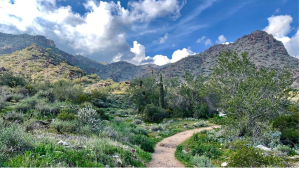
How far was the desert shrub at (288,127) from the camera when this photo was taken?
10.6m

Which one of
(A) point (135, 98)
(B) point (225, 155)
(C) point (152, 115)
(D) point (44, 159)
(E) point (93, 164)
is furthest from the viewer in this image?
(A) point (135, 98)

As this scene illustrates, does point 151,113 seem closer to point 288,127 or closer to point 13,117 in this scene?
point 288,127

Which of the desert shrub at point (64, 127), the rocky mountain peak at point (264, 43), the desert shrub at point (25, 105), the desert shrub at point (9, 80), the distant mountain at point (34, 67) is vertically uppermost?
the rocky mountain peak at point (264, 43)

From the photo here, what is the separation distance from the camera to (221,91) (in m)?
14.0

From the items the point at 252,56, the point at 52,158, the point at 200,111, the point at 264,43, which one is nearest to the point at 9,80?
the point at 52,158

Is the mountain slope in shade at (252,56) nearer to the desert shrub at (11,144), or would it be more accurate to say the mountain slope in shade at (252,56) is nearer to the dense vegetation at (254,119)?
the dense vegetation at (254,119)

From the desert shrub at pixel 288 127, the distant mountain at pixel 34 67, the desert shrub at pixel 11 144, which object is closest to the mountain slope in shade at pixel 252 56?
the desert shrub at pixel 288 127

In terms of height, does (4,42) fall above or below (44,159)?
above

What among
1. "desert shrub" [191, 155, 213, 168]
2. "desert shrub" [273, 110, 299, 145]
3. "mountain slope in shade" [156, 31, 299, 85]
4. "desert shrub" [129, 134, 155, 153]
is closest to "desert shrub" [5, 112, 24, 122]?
"desert shrub" [129, 134, 155, 153]

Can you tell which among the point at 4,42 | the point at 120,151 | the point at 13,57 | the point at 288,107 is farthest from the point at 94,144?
the point at 4,42

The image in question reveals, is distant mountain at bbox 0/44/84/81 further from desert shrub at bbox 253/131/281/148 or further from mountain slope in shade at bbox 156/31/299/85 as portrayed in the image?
desert shrub at bbox 253/131/281/148

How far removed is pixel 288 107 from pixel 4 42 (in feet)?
778

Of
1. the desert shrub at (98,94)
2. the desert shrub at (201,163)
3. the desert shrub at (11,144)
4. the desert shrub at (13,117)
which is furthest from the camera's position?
the desert shrub at (98,94)

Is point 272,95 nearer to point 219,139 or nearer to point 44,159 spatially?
point 219,139
